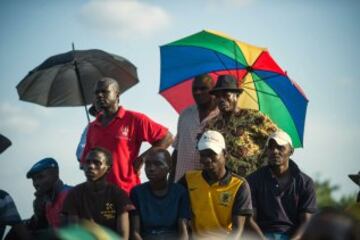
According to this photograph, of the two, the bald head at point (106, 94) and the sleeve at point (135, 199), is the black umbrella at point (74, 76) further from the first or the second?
the sleeve at point (135, 199)

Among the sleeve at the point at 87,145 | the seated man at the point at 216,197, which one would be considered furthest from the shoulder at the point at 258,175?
the sleeve at the point at 87,145

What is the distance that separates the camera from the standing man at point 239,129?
23.2 ft

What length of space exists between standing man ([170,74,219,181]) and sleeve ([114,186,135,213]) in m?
1.05

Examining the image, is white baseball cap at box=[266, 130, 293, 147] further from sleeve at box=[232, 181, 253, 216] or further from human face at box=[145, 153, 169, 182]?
human face at box=[145, 153, 169, 182]

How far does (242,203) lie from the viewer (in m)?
6.51

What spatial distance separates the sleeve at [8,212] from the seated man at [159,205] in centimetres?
141

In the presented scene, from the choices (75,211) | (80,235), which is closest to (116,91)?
(75,211)

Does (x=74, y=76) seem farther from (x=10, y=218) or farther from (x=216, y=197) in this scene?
(x=216, y=197)

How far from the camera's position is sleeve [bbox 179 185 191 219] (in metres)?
6.52

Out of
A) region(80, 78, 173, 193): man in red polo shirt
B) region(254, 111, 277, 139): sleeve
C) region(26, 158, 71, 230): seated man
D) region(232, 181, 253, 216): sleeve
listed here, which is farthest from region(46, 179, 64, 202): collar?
region(254, 111, 277, 139): sleeve

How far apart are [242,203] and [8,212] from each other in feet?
8.34

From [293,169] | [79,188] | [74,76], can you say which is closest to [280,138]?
[293,169]

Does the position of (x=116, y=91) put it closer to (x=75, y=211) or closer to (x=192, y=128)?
(x=192, y=128)

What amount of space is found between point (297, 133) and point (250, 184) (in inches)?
47.6
